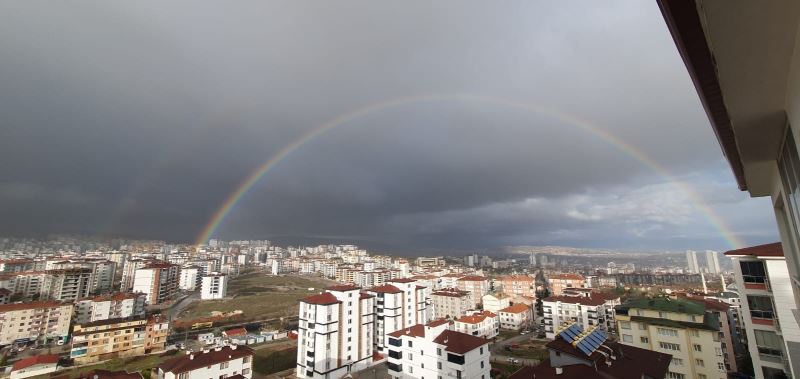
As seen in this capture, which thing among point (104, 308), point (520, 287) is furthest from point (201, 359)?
point (520, 287)

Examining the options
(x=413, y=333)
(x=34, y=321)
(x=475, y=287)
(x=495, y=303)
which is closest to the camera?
(x=413, y=333)

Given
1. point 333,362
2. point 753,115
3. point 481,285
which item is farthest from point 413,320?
point 753,115

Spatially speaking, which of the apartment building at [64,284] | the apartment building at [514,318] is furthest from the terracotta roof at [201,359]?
the apartment building at [64,284]

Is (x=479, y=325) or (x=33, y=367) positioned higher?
(x=479, y=325)

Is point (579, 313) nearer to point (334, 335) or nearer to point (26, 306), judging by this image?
point (334, 335)

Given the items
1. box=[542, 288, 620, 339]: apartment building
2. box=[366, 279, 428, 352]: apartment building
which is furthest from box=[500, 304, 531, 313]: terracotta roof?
box=[366, 279, 428, 352]: apartment building

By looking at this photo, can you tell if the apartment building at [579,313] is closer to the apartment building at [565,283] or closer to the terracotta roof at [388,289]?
the terracotta roof at [388,289]
